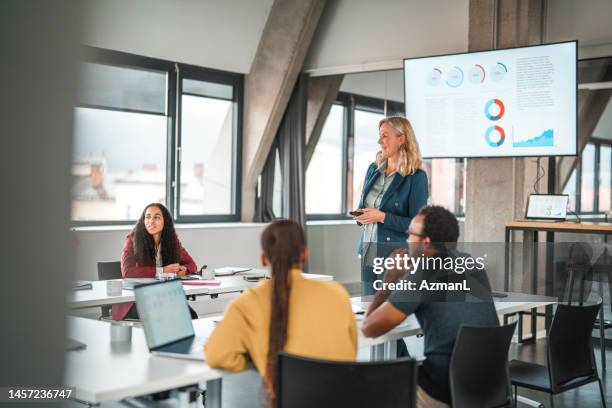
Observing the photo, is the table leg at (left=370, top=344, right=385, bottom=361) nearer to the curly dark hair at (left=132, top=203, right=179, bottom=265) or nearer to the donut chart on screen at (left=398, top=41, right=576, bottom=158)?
the curly dark hair at (left=132, top=203, right=179, bottom=265)

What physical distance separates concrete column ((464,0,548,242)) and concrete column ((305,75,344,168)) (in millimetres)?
2343

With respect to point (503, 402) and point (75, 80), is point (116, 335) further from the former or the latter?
point (75, 80)

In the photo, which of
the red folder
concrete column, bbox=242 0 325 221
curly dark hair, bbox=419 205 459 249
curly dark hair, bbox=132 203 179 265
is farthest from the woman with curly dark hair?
concrete column, bbox=242 0 325 221

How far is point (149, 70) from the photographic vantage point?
718 centimetres

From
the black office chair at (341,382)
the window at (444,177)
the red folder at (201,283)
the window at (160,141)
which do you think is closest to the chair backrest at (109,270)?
the red folder at (201,283)

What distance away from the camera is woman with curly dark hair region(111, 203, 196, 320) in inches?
183

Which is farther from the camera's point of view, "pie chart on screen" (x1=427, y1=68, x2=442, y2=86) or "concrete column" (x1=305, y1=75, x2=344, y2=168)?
"concrete column" (x1=305, y1=75, x2=344, y2=168)

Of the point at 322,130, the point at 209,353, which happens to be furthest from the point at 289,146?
the point at 209,353

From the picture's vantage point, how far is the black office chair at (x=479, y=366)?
8.89 feet

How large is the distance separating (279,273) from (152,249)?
269cm

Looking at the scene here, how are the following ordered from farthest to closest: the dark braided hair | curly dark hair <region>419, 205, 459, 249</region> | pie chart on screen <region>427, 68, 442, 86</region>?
pie chart on screen <region>427, 68, 442, 86</region>, curly dark hair <region>419, 205, 459, 249</region>, the dark braided hair

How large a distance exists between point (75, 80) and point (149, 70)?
652 cm

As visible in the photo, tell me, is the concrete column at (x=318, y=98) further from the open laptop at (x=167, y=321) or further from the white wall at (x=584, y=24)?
the open laptop at (x=167, y=321)

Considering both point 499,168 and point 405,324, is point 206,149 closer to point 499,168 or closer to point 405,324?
point 499,168
